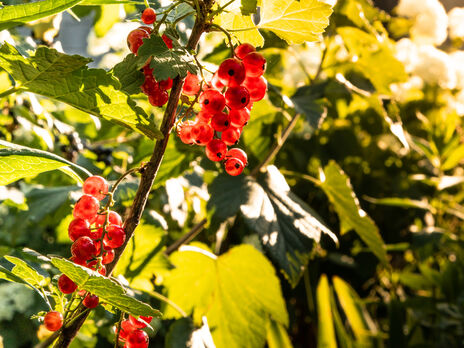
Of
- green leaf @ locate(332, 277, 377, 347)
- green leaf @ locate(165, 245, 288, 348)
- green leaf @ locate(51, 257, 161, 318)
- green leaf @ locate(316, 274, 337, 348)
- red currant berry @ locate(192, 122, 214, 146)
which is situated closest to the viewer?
green leaf @ locate(51, 257, 161, 318)

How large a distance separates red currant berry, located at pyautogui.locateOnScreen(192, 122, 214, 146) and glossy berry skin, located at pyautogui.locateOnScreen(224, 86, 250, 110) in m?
0.03

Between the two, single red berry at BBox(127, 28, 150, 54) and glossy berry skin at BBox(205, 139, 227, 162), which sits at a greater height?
single red berry at BBox(127, 28, 150, 54)

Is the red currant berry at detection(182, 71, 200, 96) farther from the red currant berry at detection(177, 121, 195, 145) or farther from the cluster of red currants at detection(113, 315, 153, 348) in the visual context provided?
the cluster of red currants at detection(113, 315, 153, 348)

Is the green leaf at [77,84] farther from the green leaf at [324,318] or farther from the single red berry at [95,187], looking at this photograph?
the green leaf at [324,318]

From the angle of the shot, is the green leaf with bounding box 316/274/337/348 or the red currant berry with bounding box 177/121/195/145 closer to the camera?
the red currant berry with bounding box 177/121/195/145

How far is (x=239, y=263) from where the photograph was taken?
718 millimetres

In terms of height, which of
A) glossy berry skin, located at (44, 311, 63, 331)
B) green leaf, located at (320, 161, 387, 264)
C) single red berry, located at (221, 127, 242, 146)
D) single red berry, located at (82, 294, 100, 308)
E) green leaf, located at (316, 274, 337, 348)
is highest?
single red berry, located at (221, 127, 242, 146)

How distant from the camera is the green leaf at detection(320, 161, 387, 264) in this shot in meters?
0.74

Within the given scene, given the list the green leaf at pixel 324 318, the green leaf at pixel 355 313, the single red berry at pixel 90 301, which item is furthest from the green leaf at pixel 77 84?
the green leaf at pixel 355 313

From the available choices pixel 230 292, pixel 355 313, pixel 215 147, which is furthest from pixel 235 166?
pixel 355 313

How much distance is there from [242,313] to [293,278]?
150 millimetres

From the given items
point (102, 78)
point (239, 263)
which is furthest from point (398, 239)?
point (102, 78)

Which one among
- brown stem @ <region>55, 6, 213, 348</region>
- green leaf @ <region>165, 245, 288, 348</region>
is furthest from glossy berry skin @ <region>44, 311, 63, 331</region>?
green leaf @ <region>165, 245, 288, 348</region>

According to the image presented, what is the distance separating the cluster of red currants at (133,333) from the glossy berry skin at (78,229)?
0.28ft
